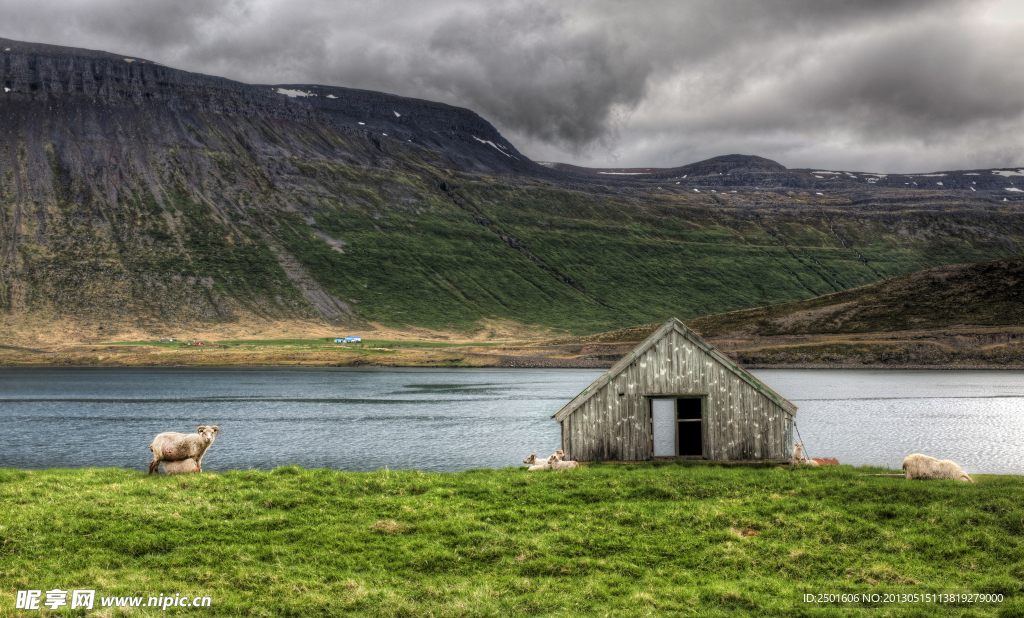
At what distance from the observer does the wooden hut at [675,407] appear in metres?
25.5

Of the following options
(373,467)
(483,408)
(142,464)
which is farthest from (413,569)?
(483,408)

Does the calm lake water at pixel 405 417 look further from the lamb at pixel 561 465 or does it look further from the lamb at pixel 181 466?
the lamb at pixel 181 466

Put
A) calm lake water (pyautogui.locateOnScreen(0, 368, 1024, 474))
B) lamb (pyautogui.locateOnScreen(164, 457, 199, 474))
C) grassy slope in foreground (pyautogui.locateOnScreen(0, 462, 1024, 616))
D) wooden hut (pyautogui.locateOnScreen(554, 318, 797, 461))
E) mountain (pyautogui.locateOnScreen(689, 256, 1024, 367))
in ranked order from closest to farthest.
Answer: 1. grassy slope in foreground (pyautogui.locateOnScreen(0, 462, 1024, 616))
2. lamb (pyautogui.locateOnScreen(164, 457, 199, 474))
3. wooden hut (pyautogui.locateOnScreen(554, 318, 797, 461))
4. calm lake water (pyautogui.locateOnScreen(0, 368, 1024, 474))
5. mountain (pyautogui.locateOnScreen(689, 256, 1024, 367))

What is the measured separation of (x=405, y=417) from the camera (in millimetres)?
66750

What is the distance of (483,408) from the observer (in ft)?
243

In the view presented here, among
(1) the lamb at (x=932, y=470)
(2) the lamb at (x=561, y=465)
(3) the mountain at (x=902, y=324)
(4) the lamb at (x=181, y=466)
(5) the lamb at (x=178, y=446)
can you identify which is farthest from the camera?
(3) the mountain at (x=902, y=324)

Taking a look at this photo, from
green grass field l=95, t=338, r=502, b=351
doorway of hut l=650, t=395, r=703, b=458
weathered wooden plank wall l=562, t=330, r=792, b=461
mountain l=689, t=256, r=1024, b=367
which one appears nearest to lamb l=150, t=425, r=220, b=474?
weathered wooden plank wall l=562, t=330, r=792, b=461

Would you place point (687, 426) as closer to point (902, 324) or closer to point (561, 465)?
point (561, 465)

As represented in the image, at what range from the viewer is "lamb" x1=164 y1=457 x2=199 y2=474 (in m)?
22.7

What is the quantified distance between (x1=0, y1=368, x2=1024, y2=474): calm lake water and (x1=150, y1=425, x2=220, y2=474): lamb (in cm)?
1591

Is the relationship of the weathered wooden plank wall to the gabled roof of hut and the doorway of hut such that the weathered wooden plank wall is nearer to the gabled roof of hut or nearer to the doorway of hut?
the gabled roof of hut

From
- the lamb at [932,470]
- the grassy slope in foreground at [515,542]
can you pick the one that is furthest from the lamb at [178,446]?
the lamb at [932,470]

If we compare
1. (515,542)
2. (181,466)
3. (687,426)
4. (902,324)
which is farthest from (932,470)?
(902,324)

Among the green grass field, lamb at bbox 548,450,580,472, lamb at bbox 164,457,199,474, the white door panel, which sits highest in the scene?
the green grass field
